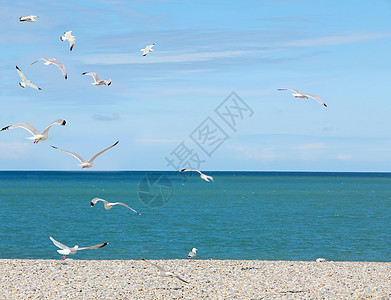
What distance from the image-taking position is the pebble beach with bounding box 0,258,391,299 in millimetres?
15516

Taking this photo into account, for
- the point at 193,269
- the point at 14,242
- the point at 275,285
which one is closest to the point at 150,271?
the point at 193,269

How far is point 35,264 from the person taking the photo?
802 inches

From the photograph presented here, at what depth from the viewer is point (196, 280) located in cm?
1736

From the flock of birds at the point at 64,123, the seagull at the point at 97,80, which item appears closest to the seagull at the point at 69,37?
the flock of birds at the point at 64,123

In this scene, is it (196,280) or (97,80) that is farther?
(196,280)

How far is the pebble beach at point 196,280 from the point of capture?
15.5 m

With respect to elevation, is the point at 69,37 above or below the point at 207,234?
above

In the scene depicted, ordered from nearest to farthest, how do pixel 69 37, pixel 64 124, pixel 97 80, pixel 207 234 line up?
pixel 64 124, pixel 97 80, pixel 69 37, pixel 207 234

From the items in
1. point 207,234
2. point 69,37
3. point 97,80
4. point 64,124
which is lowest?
point 207,234

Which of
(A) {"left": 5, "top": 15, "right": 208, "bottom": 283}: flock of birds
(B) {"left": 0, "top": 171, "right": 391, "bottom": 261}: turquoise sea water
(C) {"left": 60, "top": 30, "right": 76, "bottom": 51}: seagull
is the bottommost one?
(B) {"left": 0, "top": 171, "right": 391, "bottom": 261}: turquoise sea water

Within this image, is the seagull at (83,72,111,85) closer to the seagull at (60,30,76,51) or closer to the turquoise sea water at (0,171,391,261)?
the seagull at (60,30,76,51)

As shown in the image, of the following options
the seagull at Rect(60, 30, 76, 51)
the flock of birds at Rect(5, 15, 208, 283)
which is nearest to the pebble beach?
the flock of birds at Rect(5, 15, 208, 283)

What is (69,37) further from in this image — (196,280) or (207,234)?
(207,234)

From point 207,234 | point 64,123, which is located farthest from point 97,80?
point 207,234
